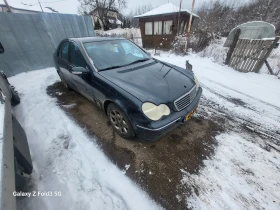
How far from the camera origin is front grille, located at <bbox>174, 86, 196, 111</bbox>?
204cm

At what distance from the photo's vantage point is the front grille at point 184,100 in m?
2.04

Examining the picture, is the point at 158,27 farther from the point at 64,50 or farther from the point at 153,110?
the point at 153,110

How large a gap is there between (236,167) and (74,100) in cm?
389

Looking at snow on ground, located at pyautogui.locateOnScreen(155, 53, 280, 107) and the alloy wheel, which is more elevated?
the alloy wheel

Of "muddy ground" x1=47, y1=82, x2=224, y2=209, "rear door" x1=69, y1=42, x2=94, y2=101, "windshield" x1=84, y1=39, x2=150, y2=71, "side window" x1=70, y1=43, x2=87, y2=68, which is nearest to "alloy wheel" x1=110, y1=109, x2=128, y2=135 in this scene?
"muddy ground" x1=47, y1=82, x2=224, y2=209

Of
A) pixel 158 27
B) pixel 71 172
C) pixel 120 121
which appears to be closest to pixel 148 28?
pixel 158 27

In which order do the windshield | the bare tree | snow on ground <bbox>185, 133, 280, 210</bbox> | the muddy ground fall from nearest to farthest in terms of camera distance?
snow on ground <bbox>185, 133, 280, 210</bbox>, the muddy ground, the windshield, the bare tree

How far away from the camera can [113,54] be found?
9.28ft

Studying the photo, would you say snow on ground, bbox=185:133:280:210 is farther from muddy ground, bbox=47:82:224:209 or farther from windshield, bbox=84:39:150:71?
windshield, bbox=84:39:150:71

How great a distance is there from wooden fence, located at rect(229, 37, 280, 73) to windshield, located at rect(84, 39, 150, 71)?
4399mm

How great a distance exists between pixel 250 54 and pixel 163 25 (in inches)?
349

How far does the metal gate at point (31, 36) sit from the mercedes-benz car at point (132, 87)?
13.2 ft

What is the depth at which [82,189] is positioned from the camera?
177 cm

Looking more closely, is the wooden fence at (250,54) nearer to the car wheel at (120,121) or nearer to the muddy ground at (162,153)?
the muddy ground at (162,153)
